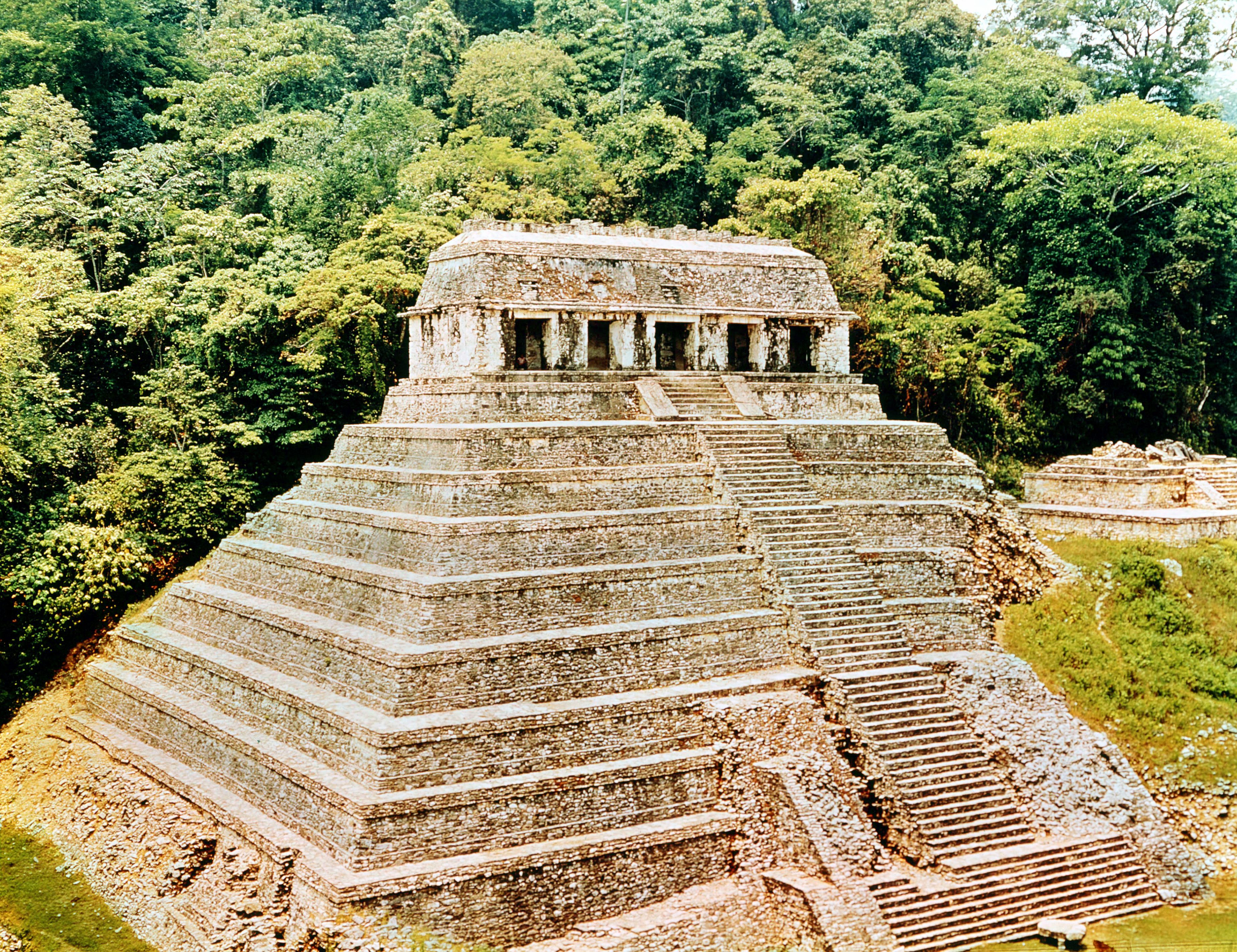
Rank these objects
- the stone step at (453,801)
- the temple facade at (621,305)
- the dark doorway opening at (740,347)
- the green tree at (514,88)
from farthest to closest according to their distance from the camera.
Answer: the green tree at (514,88), the dark doorway opening at (740,347), the temple facade at (621,305), the stone step at (453,801)

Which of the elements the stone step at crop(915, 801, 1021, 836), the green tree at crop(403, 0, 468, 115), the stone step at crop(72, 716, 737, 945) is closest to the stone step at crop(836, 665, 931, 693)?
the stone step at crop(915, 801, 1021, 836)

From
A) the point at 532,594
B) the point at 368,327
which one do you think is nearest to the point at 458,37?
the point at 368,327

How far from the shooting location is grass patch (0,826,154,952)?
14656 millimetres

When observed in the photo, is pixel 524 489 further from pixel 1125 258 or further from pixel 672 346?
pixel 1125 258

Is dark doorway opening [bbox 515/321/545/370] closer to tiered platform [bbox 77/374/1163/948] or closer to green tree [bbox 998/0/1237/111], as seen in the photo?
tiered platform [bbox 77/374/1163/948]

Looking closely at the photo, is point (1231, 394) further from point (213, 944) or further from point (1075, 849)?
point (213, 944)

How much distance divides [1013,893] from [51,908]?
12.9 metres

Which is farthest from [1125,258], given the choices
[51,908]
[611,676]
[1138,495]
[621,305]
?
[51,908]

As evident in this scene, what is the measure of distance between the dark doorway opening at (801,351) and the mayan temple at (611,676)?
202 centimetres

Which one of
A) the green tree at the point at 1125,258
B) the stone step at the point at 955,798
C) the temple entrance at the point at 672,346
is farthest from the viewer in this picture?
the green tree at the point at 1125,258

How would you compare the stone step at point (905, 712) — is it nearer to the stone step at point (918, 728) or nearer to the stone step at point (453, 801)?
the stone step at point (918, 728)

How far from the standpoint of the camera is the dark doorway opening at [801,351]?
23.6m

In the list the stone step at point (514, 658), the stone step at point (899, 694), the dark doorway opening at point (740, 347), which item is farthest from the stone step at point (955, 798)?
the dark doorway opening at point (740, 347)

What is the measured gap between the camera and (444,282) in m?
21.4
